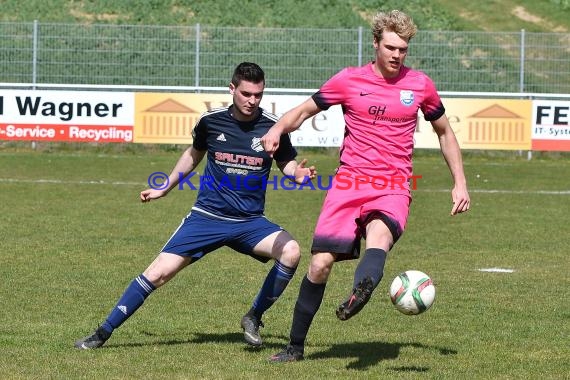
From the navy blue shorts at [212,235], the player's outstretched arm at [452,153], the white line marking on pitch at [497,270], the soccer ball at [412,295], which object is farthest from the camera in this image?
the white line marking on pitch at [497,270]

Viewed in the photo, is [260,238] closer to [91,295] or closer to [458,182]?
[458,182]

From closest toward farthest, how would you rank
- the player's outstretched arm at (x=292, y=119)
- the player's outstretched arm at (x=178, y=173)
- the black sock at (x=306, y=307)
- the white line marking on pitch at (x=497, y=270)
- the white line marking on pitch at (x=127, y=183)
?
the player's outstretched arm at (x=292, y=119)
the black sock at (x=306, y=307)
the player's outstretched arm at (x=178, y=173)
the white line marking on pitch at (x=497, y=270)
the white line marking on pitch at (x=127, y=183)

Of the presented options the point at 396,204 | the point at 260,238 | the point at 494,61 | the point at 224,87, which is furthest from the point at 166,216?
the point at 494,61

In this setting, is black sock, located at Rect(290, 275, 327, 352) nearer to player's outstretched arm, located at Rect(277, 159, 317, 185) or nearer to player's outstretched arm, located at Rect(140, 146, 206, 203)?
player's outstretched arm, located at Rect(277, 159, 317, 185)

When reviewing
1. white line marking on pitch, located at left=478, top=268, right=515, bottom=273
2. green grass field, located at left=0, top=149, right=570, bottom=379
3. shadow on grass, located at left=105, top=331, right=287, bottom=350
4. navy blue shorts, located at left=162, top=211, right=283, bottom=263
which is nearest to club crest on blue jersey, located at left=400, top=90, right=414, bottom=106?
navy blue shorts, located at left=162, top=211, right=283, bottom=263

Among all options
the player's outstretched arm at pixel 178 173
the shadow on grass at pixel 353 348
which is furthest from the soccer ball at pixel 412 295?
the player's outstretched arm at pixel 178 173

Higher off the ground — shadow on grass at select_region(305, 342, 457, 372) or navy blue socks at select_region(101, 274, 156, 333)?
navy blue socks at select_region(101, 274, 156, 333)

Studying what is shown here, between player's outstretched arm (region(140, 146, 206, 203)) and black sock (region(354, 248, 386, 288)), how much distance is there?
170cm

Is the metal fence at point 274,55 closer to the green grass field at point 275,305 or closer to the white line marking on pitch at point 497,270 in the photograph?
the green grass field at point 275,305

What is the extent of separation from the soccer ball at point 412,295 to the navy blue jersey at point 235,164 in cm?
137

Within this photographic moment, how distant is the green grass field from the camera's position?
6965 millimetres

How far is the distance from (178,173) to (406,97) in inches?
68.7

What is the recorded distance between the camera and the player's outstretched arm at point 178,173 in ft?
25.6

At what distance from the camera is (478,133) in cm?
2484
